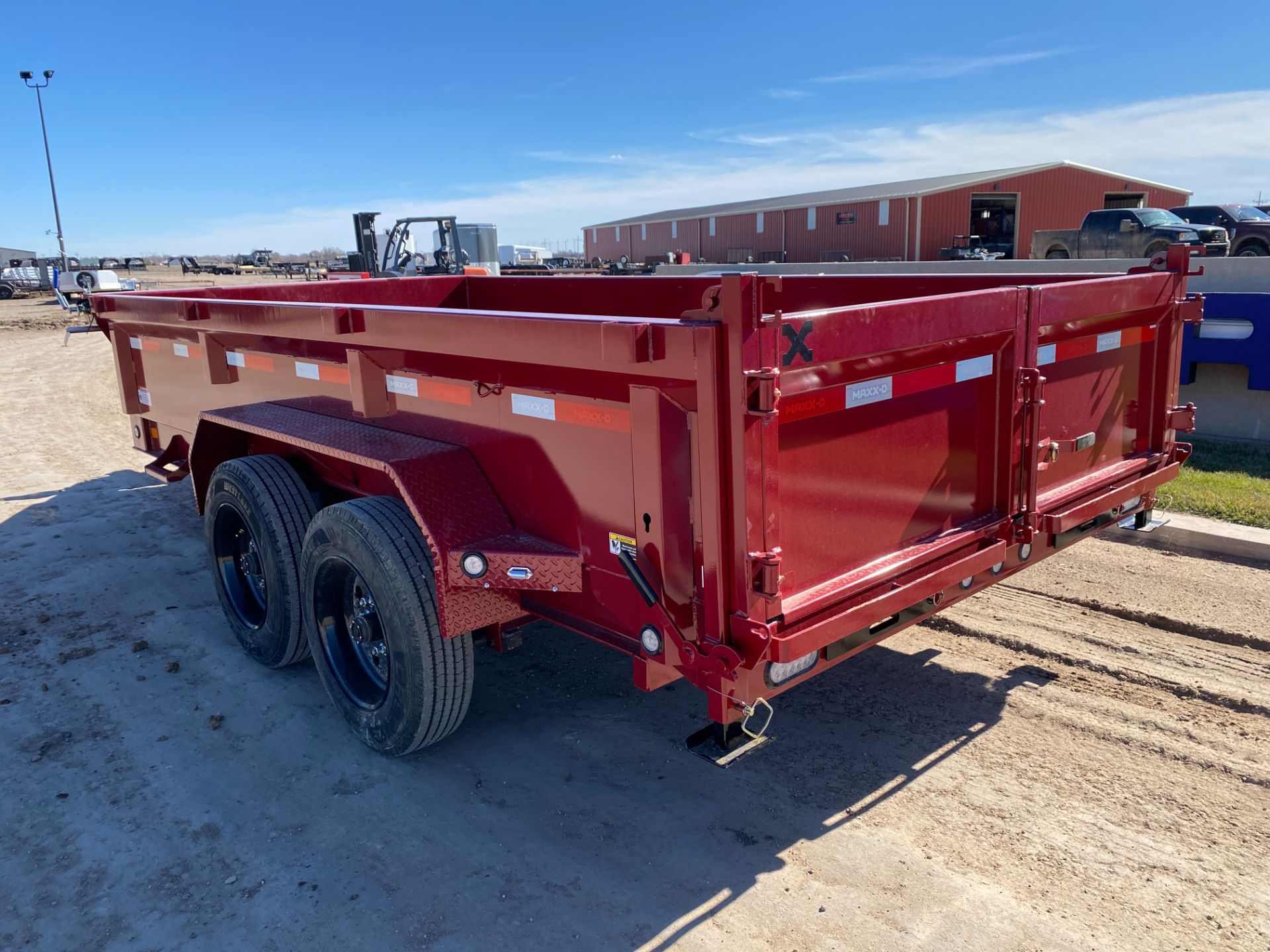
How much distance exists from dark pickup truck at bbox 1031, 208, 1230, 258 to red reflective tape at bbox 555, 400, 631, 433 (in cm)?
1746

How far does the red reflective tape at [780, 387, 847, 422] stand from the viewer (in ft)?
8.74

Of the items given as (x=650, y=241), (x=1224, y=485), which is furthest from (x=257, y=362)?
(x=650, y=241)

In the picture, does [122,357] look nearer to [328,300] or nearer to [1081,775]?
[328,300]

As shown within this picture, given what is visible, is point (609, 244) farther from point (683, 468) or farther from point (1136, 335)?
point (683, 468)

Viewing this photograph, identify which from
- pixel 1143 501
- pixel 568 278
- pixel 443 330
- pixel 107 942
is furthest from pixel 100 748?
pixel 1143 501

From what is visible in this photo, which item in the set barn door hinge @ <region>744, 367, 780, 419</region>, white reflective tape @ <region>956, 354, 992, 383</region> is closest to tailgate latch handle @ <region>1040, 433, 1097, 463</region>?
white reflective tape @ <region>956, 354, 992, 383</region>

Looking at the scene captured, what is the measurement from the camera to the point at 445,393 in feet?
11.3

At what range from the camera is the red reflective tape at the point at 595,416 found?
9.02ft

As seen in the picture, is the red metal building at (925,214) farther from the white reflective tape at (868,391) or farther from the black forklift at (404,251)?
the white reflective tape at (868,391)

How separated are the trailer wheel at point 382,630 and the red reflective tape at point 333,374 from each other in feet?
1.86

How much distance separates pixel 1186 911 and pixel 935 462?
1.53 m

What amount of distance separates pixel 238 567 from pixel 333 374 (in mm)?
1567

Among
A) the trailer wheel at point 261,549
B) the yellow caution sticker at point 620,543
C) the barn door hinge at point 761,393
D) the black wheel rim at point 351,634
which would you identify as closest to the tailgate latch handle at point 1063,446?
the barn door hinge at point 761,393

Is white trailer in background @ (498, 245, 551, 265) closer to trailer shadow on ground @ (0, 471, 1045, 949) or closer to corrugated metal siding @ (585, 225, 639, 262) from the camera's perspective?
corrugated metal siding @ (585, 225, 639, 262)
